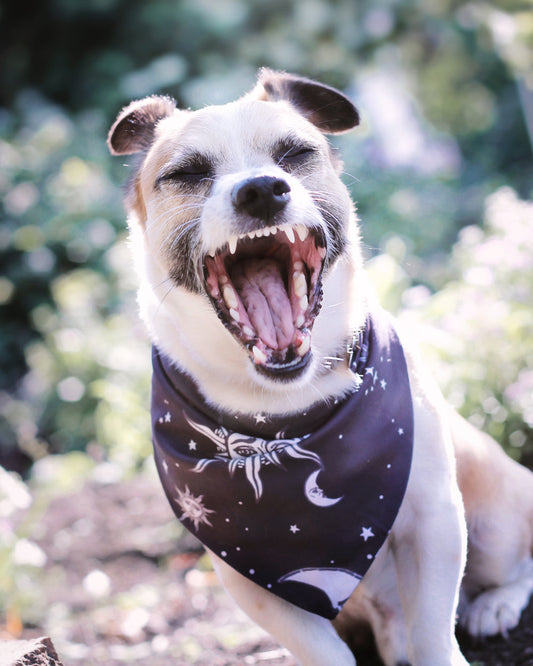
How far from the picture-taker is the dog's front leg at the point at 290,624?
7.12 feet

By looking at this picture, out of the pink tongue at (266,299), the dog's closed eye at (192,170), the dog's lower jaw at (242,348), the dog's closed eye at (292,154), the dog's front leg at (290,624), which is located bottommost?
the dog's front leg at (290,624)

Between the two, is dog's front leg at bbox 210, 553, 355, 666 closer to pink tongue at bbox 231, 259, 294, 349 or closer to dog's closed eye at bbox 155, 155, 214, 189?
pink tongue at bbox 231, 259, 294, 349

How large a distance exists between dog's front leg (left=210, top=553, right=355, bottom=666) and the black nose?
46.6 inches

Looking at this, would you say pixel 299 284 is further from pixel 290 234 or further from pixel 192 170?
pixel 192 170

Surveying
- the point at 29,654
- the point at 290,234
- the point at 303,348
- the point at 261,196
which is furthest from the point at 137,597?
the point at 261,196

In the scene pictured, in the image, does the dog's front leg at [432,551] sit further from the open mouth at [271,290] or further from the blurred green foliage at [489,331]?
the blurred green foliage at [489,331]

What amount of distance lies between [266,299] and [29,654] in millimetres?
1249

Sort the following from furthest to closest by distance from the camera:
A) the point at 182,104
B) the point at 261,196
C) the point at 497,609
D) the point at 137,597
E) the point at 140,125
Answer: the point at 182,104
the point at 137,597
the point at 140,125
the point at 497,609
the point at 261,196

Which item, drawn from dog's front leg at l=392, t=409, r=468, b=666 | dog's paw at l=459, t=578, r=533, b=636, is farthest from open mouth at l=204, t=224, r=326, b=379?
dog's paw at l=459, t=578, r=533, b=636

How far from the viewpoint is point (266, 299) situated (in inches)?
92.0

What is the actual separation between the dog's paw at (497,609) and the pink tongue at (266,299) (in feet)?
4.50

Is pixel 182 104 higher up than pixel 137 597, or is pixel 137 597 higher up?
pixel 182 104

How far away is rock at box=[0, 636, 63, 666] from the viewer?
1.92m

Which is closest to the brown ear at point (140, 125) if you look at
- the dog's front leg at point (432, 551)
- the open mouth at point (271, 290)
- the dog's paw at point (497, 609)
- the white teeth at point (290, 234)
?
the open mouth at point (271, 290)
